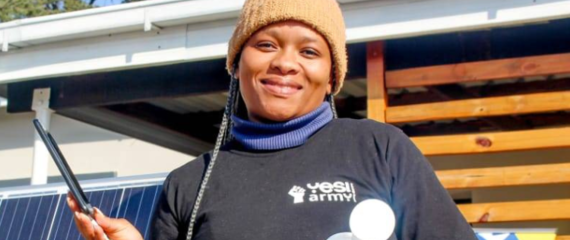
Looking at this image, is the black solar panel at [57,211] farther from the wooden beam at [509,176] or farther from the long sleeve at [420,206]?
the wooden beam at [509,176]

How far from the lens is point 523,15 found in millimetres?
4887

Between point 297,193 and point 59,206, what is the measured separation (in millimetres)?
1967

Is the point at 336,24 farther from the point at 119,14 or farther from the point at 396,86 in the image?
the point at 119,14

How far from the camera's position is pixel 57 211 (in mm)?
3885

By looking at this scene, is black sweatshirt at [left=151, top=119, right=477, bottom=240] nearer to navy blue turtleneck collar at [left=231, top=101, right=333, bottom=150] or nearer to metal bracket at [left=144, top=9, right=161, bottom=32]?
navy blue turtleneck collar at [left=231, top=101, right=333, bottom=150]

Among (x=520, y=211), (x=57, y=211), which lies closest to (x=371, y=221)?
(x=57, y=211)

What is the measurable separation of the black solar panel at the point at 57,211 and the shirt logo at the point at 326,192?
4.99 feet

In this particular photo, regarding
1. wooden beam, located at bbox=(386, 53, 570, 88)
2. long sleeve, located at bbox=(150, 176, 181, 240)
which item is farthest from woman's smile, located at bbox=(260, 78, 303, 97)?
wooden beam, located at bbox=(386, 53, 570, 88)

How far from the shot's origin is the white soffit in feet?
16.5

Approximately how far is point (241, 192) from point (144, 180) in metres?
1.61

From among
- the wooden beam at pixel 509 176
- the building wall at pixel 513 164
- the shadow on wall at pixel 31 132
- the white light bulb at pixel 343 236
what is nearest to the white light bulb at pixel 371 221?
the white light bulb at pixel 343 236

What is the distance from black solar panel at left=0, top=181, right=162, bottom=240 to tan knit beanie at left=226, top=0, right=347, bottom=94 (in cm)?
133

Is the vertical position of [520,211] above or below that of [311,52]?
below

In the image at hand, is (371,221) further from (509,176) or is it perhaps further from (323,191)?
(509,176)
